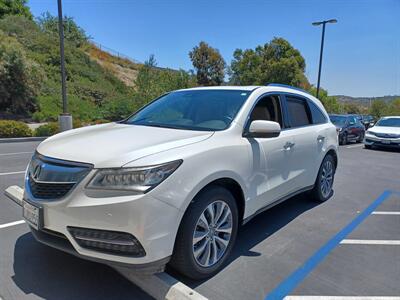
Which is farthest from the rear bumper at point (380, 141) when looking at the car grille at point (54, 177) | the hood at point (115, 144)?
the car grille at point (54, 177)

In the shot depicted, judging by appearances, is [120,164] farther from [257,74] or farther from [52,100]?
[257,74]

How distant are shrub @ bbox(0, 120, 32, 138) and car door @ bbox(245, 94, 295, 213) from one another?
13408mm

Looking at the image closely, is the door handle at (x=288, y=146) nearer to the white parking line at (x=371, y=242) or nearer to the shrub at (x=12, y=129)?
the white parking line at (x=371, y=242)

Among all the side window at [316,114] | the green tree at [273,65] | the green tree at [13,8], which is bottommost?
the side window at [316,114]

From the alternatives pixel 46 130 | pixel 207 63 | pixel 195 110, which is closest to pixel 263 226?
pixel 195 110

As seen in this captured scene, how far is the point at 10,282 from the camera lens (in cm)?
284

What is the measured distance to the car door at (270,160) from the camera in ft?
11.3

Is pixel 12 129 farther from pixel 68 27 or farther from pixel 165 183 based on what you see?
pixel 68 27

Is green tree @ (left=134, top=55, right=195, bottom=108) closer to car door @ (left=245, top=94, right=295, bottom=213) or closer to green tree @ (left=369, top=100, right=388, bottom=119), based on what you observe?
car door @ (left=245, top=94, right=295, bottom=213)

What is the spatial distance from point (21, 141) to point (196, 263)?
43.8 feet

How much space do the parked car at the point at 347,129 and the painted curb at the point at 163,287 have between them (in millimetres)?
14686

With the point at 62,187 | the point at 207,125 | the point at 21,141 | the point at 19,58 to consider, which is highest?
the point at 19,58

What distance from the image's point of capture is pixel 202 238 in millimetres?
2881

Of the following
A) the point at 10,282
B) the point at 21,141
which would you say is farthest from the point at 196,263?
the point at 21,141
